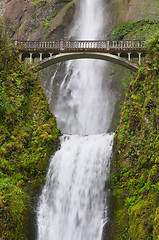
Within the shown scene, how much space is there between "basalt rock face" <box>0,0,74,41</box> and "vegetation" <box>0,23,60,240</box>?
13.4 meters

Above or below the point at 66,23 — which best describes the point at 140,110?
below

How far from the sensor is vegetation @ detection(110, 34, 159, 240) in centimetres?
889

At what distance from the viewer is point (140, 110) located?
43.9 ft

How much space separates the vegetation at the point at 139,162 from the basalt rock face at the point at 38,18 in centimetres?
1733

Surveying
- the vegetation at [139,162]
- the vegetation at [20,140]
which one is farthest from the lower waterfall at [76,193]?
the vegetation at [139,162]

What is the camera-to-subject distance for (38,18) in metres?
32.2

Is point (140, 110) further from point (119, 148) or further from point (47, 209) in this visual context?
point (47, 209)

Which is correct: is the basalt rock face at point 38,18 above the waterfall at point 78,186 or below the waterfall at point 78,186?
above

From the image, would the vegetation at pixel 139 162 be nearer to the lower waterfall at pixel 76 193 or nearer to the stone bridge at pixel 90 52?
the lower waterfall at pixel 76 193

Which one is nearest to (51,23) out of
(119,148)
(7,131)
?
(7,131)

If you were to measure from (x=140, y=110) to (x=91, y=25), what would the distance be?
1882cm

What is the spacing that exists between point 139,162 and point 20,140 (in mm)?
6353

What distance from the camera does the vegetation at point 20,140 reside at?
10281 mm

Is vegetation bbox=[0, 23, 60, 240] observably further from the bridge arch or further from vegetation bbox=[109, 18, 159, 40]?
vegetation bbox=[109, 18, 159, 40]
